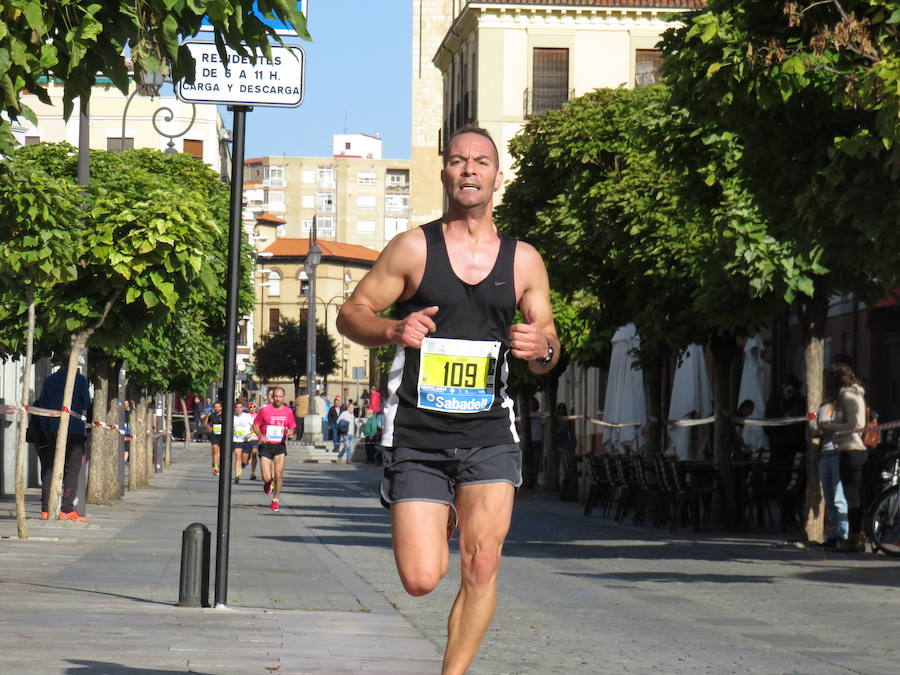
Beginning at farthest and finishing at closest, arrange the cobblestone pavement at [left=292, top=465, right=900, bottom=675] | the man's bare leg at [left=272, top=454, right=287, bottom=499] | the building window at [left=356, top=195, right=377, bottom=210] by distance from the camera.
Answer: the building window at [left=356, top=195, right=377, bottom=210] < the man's bare leg at [left=272, top=454, right=287, bottom=499] < the cobblestone pavement at [left=292, top=465, right=900, bottom=675]

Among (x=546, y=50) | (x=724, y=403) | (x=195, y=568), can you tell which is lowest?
(x=195, y=568)

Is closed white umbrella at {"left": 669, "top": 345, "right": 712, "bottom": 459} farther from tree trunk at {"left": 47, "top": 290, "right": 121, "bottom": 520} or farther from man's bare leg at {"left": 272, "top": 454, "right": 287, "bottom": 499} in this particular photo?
tree trunk at {"left": 47, "top": 290, "right": 121, "bottom": 520}

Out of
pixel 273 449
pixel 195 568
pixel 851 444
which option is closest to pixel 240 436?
pixel 273 449

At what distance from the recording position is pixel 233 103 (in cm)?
1086

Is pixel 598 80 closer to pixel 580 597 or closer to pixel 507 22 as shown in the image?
pixel 507 22

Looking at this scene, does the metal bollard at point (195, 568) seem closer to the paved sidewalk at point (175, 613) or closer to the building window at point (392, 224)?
the paved sidewalk at point (175, 613)

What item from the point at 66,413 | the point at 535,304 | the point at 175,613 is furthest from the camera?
the point at 66,413

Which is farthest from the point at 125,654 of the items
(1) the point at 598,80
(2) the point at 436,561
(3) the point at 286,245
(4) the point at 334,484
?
(3) the point at 286,245

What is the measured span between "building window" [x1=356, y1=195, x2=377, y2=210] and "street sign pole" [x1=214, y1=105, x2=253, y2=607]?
174437 mm

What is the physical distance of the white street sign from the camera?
1080 centimetres

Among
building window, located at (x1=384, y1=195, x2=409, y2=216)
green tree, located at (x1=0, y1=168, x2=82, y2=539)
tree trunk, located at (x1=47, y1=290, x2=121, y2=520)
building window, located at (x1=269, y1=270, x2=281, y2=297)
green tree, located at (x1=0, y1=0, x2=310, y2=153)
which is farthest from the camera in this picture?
building window, located at (x1=384, y1=195, x2=409, y2=216)

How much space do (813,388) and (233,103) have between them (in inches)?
410

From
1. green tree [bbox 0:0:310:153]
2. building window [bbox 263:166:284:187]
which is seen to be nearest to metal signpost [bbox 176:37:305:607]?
green tree [bbox 0:0:310:153]

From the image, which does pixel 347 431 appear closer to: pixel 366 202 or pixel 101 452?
pixel 101 452
